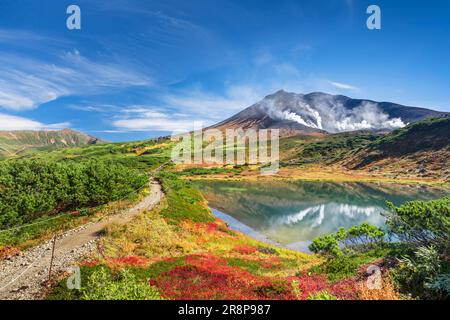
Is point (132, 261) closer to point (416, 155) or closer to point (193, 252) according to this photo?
point (193, 252)

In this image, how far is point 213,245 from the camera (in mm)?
33500

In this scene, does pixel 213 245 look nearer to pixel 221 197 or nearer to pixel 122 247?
pixel 122 247

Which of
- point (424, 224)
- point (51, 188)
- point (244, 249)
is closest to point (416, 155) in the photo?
point (244, 249)

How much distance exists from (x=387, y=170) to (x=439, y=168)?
24.8m

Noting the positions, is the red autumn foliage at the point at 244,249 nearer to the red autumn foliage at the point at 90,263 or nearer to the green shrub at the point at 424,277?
the red autumn foliage at the point at 90,263

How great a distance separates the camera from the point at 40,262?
21.2 m

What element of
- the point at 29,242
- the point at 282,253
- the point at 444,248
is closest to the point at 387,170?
the point at 282,253

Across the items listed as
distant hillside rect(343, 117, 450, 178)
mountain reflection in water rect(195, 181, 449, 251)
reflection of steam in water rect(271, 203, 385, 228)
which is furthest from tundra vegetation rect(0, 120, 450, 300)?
distant hillside rect(343, 117, 450, 178)

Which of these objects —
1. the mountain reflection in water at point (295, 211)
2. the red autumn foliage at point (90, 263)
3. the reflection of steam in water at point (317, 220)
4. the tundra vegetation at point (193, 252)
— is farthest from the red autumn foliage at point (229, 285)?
the reflection of steam in water at point (317, 220)

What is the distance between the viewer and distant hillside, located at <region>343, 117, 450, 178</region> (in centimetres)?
15600

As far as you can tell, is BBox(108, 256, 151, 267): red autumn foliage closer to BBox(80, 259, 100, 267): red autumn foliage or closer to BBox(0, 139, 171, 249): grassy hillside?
BBox(80, 259, 100, 267): red autumn foliage

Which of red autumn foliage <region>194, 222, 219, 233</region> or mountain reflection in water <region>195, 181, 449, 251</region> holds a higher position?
red autumn foliage <region>194, 222, 219, 233</region>

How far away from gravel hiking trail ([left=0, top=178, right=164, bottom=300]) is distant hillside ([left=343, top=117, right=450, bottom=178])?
164949mm

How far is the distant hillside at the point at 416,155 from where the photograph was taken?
156000 millimetres
